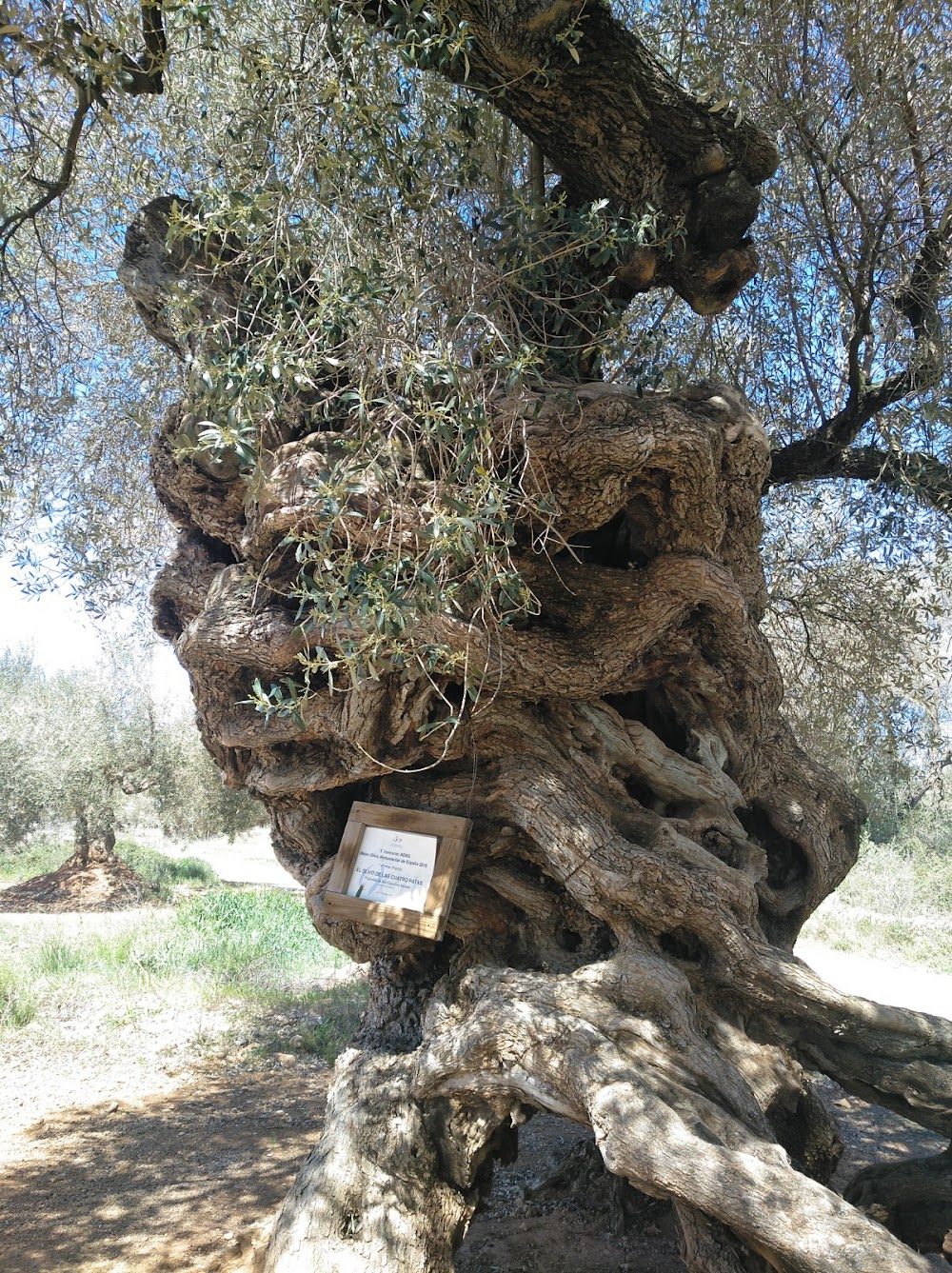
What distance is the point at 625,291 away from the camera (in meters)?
5.02

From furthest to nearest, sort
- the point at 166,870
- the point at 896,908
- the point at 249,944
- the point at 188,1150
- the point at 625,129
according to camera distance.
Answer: the point at 166,870 → the point at 896,908 → the point at 249,944 → the point at 188,1150 → the point at 625,129

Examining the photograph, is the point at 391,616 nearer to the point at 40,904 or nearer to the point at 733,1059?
the point at 733,1059

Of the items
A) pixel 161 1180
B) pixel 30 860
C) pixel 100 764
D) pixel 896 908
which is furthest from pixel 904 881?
pixel 30 860

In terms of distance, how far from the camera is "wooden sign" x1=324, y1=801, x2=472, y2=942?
4469 millimetres

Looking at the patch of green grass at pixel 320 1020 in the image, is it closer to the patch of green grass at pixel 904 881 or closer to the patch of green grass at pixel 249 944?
the patch of green grass at pixel 249 944

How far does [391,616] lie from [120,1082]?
17.5 ft

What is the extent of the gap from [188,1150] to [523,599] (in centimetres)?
406

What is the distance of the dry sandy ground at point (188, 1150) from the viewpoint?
4.48 m

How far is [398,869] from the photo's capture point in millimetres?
4590

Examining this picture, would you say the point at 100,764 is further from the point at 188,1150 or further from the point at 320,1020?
the point at 188,1150

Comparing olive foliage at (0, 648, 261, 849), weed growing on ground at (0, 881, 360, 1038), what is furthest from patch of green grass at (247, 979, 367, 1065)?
olive foliage at (0, 648, 261, 849)

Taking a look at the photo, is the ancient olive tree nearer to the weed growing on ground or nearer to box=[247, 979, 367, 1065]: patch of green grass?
box=[247, 979, 367, 1065]: patch of green grass

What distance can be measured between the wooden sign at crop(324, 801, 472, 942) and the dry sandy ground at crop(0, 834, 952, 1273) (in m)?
1.50

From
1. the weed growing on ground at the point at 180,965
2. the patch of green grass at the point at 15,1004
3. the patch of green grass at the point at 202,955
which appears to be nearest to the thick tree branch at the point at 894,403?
the weed growing on ground at the point at 180,965
